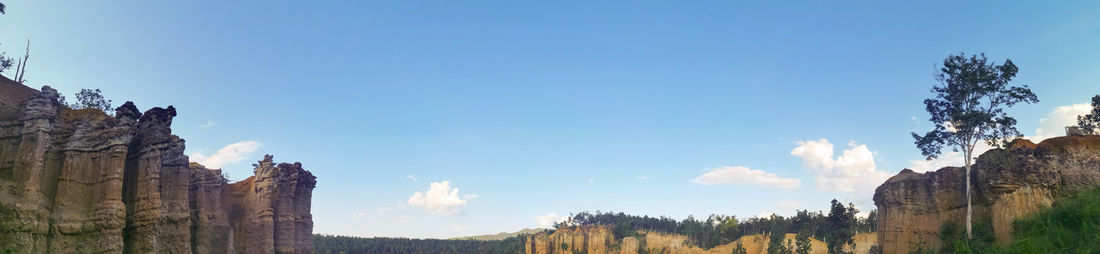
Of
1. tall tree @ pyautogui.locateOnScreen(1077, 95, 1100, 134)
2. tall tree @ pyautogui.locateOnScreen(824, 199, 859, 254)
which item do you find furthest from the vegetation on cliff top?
tall tree @ pyautogui.locateOnScreen(824, 199, 859, 254)

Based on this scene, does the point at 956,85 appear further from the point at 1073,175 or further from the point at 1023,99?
the point at 1073,175

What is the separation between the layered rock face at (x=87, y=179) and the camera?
21.8 meters

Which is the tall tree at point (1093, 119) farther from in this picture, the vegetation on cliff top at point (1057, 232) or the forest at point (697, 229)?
the forest at point (697, 229)

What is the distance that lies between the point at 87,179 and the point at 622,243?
89.9 metres

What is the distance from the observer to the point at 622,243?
106688mm

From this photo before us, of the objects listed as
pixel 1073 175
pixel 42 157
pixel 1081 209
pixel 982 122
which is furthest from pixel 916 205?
pixel 42 157

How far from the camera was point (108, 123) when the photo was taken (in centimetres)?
2478

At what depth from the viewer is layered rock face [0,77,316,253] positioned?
21.8 m

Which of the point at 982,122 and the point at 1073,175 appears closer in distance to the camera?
the point at 1073,175

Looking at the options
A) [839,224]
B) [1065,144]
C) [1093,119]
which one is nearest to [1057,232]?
[1065,144]

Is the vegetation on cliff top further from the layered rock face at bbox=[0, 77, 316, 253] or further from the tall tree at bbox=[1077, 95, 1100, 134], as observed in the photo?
the layered rock face at bbox=[0, 77, 316, 253]

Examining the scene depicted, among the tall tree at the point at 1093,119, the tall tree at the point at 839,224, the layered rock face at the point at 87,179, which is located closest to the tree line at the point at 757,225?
the tall tree at the point at 839,224

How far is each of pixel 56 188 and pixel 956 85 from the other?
136 ft

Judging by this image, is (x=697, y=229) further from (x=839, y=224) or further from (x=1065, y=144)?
(x=1065, y=144)
